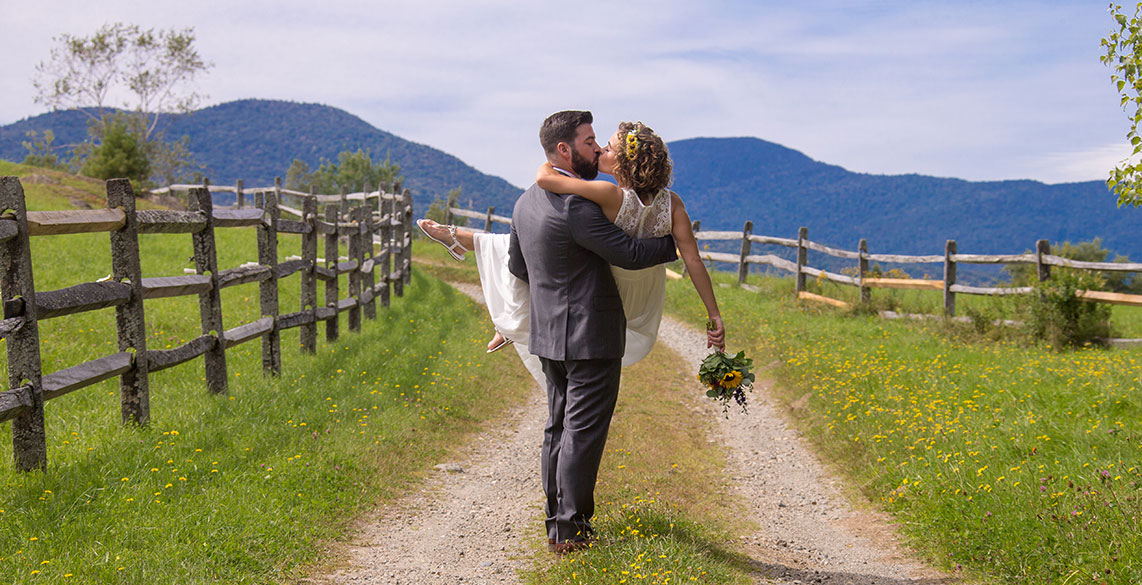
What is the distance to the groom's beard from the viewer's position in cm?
386

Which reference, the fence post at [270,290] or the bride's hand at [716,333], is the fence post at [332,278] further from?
the bride's hand at [716,333]

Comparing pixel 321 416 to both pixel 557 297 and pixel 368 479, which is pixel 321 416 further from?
pixel 557 297

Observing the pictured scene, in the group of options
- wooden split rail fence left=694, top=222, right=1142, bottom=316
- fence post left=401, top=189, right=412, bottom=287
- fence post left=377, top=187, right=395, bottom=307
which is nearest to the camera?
wooden split rail fence left=694, top=222, right=1142, bottom=316

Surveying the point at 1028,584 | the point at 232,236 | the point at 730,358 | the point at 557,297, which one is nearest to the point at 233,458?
the point at 557,297

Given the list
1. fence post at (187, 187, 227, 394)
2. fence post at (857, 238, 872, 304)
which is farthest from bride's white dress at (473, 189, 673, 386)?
fence post at (857, 238, 872, 304)

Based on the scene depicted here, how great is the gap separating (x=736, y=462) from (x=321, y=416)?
11.0ft

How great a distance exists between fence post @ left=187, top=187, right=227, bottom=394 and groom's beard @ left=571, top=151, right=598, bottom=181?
406 centimetres

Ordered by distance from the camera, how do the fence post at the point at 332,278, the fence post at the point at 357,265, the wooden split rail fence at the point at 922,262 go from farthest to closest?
the wooden split rail fence at the point at 922,262 → the fence post at the point at 357,265 → the fence post at the point at 332,278

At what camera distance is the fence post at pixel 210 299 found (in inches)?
265

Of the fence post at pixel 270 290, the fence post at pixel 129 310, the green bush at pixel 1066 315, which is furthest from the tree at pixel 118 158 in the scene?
the green bush at pixel 1066 315

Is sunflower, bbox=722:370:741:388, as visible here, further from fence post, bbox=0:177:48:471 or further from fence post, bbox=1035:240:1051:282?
fence post, bbox=1035:240:1051:282

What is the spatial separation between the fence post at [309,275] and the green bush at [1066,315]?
32.0ft

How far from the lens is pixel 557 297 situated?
3.97m

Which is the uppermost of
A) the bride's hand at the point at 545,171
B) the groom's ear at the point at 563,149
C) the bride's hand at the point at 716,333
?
the groom's ear at the point at 563,149
